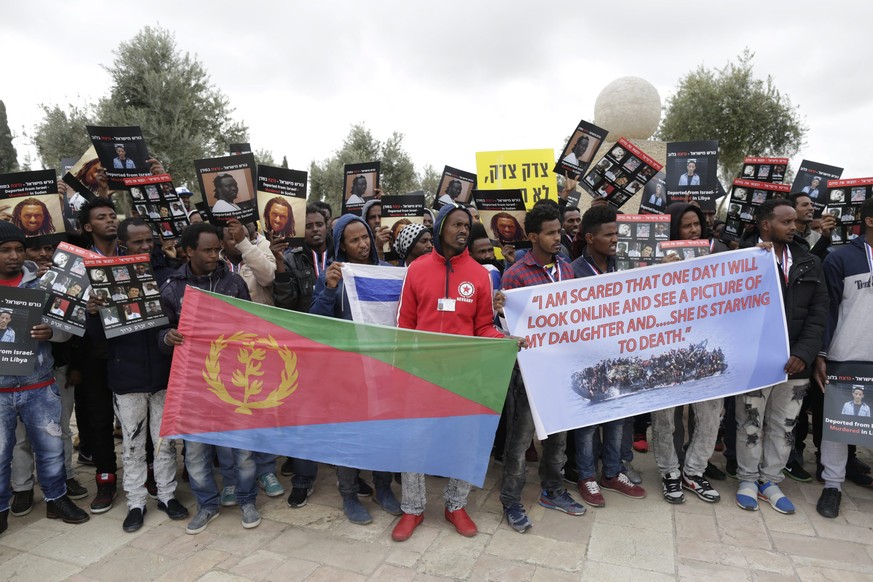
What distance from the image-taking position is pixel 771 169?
223 inches

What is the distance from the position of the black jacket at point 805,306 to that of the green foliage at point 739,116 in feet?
60.1

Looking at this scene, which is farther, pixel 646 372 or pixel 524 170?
pixel 524 170

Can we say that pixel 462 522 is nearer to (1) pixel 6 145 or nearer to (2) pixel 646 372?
(2) pixel 646 372

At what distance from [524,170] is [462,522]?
4.16 m

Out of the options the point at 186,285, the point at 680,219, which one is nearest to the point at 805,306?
the point at 680,219

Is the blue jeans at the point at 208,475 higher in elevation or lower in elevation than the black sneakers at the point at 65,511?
higher

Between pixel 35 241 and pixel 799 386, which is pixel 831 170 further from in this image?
pixel 35 241

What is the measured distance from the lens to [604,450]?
14.6 feet

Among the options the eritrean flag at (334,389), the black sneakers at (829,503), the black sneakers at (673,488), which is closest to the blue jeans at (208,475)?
the eritrean flag at (334,389)

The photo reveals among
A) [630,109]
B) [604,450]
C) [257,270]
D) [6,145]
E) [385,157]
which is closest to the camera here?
[604,450]

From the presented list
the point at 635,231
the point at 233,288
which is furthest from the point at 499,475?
the point at 233,288

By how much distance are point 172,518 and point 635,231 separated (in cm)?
425

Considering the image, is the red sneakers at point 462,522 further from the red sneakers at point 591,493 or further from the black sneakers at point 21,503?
the black sneakers at point 21,503

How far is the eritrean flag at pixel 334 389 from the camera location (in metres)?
3.66
